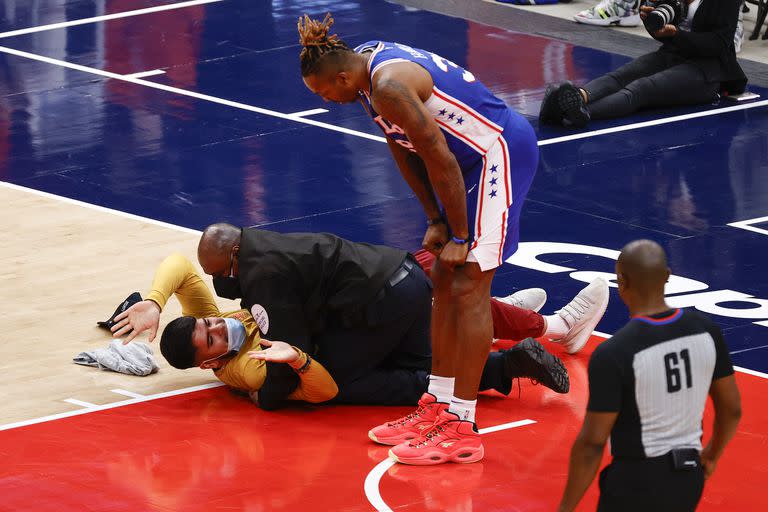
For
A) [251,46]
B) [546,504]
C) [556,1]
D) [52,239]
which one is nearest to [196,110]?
[251,46]

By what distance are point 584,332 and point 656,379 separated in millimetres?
3228

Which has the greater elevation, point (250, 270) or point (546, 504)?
point (250, 270)

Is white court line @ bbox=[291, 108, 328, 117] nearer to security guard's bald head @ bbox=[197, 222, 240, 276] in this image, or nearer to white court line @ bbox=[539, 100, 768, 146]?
white court line @ bbox=[539, 100, 768, 146]

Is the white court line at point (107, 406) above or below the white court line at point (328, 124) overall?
below

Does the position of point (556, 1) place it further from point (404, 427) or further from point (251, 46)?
point (404, 427)

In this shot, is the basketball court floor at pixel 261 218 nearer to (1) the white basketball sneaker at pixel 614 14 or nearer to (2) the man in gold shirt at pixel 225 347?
(2) the man in gold shirt at pixel 225 347

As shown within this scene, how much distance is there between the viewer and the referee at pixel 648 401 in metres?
4.81

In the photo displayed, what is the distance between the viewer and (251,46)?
48.4 ft

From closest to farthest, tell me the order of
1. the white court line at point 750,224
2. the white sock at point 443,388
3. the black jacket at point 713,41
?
1. the white sock at point 443,388
2. the white court line at point 750,224
3. the black jacket at point 713,41

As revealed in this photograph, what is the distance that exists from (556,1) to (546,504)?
35.9 feet

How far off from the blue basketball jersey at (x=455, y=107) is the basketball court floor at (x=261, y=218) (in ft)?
4.45

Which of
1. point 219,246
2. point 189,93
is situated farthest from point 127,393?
point 189,93

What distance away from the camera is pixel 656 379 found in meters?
4.82

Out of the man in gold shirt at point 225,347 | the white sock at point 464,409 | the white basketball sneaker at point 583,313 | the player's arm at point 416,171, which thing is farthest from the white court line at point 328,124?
the white sock at point 464,409
